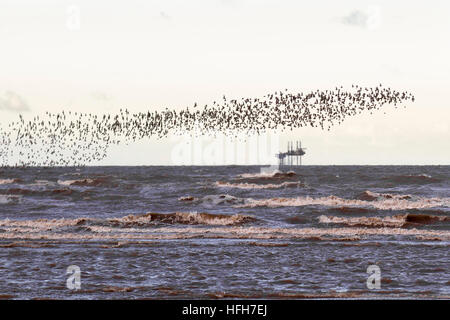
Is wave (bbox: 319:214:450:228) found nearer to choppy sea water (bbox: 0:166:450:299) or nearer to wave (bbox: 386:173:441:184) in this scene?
choppy sea water (bbox: 0:166:450:299)

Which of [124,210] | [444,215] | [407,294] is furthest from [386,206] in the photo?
[407,294]

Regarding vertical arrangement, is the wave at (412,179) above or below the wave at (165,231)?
above

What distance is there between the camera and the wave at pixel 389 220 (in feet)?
100

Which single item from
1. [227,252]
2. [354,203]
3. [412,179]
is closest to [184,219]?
[354,203]

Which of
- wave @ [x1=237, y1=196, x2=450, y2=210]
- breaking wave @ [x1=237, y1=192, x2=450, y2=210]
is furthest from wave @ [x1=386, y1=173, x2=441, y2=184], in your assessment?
wave @ [x1=237, y1=196, x2=450, y2=210]

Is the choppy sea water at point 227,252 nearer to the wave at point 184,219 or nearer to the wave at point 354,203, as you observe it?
the wave at point 184,219

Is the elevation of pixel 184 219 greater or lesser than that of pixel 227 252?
lesser

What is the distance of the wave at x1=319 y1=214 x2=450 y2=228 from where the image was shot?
30484 mm

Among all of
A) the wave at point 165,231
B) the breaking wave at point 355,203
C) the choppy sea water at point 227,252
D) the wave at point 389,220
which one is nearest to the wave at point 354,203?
the breaking wave at point 355,203

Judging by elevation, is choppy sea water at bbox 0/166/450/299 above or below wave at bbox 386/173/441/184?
below

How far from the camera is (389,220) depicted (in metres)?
32.6

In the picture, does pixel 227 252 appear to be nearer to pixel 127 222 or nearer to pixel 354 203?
pixel 127 222

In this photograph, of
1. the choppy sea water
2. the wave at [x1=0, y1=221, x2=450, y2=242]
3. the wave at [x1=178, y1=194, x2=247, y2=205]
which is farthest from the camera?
the wave at [x1=178, y1=194, x2=247, y2=205]
